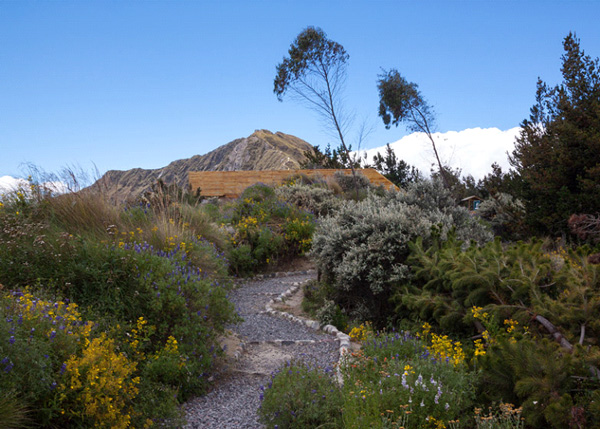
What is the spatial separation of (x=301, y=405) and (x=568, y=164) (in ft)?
33.6

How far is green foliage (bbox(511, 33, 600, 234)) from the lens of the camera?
418 inches

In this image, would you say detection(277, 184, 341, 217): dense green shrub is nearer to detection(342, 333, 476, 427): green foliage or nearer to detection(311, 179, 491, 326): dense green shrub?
detection(311, 179, 491, 326): dense green shrub

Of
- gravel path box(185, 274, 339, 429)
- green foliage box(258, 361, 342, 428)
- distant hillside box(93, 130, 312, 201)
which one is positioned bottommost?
gravel path box(185, 274, 339, 429)

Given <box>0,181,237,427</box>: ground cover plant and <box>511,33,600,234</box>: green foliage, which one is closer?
<box>0,181,237,427</box>: ground cover plant

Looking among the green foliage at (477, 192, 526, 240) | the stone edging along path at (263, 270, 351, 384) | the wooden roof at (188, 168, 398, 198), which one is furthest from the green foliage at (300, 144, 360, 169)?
the stone edging along path at (263, 270, 351, 384)

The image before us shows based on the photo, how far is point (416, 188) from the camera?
8922 millimetres

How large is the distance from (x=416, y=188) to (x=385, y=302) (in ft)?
9.83

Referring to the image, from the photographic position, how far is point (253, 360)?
5.18m

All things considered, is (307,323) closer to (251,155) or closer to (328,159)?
(328,159)

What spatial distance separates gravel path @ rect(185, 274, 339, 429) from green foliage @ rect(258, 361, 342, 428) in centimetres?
36

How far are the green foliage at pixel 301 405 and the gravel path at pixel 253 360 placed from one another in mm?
361

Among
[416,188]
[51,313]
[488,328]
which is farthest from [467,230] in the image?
[51,313]

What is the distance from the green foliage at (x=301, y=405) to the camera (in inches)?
130

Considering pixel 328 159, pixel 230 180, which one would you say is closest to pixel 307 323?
pixel 230 180
